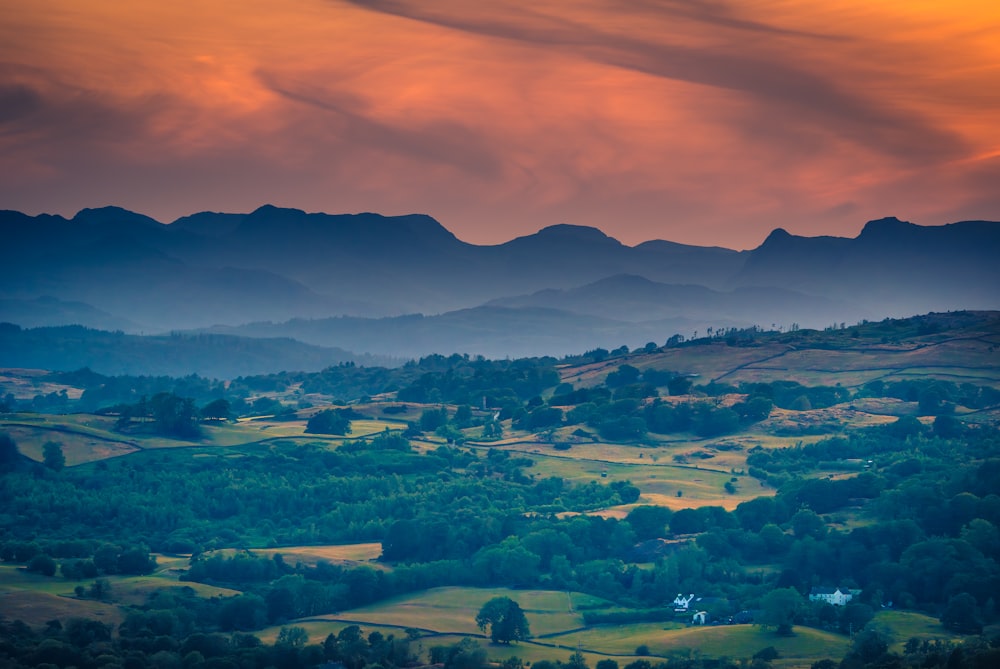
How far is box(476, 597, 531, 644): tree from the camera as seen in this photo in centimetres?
6788

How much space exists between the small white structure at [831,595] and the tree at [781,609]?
3069mm

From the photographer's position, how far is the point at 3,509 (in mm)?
93938

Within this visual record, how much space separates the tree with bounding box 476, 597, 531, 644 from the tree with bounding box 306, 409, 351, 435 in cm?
5358

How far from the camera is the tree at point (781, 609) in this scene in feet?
220

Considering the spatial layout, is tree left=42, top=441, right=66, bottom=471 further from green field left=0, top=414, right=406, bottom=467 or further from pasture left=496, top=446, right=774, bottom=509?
pasture left=496, top=446, right=774, bottom=509

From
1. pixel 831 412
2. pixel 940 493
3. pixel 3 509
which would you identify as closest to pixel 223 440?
pixel 3 509

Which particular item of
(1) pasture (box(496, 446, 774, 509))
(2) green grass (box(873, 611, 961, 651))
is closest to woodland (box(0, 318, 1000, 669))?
(1) pasture (box(496, 446, 774, 509))

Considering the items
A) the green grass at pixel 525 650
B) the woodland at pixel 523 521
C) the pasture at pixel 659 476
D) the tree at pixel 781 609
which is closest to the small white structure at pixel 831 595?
the woodland at pixel 523 521

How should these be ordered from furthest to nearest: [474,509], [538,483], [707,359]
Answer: [707,359] < [538,483] < [474,509]

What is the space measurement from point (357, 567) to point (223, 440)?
40.5 m

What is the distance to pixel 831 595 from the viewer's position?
74.1 m

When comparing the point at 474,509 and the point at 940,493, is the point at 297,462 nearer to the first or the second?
the point at 474,509

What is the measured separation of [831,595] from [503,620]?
17.8 metres

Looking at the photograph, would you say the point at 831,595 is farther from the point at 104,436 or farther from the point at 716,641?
the point at 104,436
